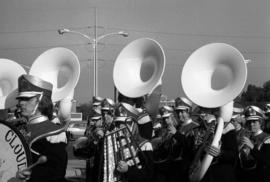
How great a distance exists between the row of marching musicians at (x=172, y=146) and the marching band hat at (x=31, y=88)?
0.75 m

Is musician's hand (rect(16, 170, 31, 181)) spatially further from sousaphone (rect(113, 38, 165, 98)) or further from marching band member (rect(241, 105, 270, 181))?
marching band member (rect(241, 105, 270, 181))

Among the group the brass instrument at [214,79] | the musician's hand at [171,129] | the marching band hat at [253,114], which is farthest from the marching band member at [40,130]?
the marching band hat at [253,114]

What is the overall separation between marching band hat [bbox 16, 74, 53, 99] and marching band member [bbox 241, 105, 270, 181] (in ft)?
9.43

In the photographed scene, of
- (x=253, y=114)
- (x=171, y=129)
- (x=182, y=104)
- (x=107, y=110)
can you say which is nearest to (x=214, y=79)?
(x=253, y=114)

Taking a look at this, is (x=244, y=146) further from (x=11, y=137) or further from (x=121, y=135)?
(x=11, y=137)

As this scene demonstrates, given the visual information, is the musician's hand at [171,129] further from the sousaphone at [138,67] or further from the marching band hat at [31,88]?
the marching band hat at [31,88]

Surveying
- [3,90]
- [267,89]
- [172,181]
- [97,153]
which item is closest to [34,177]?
[3,90]

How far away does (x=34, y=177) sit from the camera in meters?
4.11

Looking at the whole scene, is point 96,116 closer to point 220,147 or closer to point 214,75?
point 214,75

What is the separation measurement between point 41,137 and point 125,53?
242 cm

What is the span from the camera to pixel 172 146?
7.07 metres

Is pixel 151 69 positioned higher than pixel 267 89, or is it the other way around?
pixel 151 69

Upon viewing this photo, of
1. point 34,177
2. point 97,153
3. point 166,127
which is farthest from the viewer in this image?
point 166,127

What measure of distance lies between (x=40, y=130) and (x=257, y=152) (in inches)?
132
